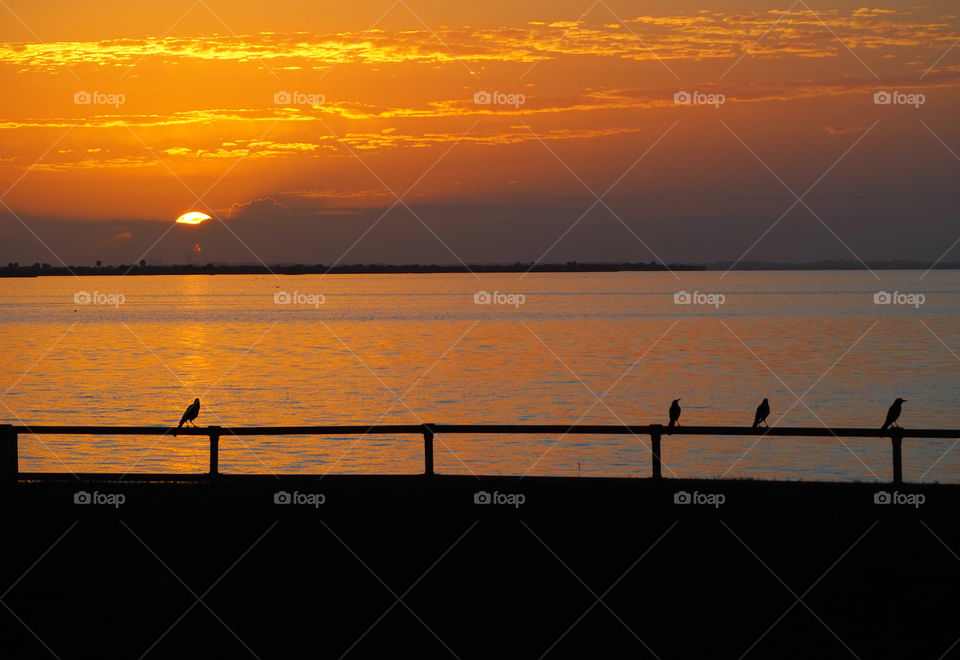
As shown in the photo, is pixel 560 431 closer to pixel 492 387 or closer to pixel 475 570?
pixel 475 570

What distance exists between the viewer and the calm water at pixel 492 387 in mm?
32312

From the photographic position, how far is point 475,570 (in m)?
12.8

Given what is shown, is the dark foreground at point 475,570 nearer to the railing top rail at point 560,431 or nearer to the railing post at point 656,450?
the railing post at point 656,450

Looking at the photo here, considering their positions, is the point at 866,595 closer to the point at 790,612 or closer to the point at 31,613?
the point at 790,612

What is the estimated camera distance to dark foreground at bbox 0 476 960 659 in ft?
38.4

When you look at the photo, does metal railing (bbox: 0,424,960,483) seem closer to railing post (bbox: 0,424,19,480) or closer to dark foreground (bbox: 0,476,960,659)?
railing post (bbox: 0,424,19,480)

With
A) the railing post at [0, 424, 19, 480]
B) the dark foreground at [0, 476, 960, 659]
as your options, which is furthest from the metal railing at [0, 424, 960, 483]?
the dark foreground at [0, 476, 960, 659]

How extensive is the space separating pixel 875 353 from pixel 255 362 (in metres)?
41.4

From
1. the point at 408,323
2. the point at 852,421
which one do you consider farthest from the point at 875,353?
the point at 408,323

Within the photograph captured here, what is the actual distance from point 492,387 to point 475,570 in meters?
42.0

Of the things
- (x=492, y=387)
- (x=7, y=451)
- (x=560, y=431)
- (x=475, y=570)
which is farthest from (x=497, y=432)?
(x=492, y=387)

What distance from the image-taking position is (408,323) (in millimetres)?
121750

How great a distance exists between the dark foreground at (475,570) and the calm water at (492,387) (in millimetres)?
16412

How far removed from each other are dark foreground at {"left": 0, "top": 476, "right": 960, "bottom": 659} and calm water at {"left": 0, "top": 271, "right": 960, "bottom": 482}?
16.4 metres
